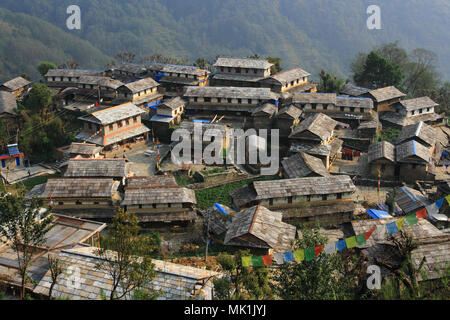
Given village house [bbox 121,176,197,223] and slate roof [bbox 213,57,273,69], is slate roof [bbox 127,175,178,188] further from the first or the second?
slate roof [bbox 213,57,273,69]

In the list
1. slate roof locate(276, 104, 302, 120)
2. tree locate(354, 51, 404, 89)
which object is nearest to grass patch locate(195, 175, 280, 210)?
slate roof locate(276, 104, 302, 120)

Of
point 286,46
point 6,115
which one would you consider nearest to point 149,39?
point 286,46

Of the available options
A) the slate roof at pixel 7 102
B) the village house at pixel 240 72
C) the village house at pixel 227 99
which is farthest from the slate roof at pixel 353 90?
the slate roof at pixel 7 102

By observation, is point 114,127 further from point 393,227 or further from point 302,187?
point 393,227

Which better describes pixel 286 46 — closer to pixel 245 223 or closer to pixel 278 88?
pixel 278 88

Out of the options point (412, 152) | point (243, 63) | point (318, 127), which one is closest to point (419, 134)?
point (412, 152)

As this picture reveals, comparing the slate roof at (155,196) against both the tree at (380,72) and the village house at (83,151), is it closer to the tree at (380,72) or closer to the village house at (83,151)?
the village house at (83,151)
